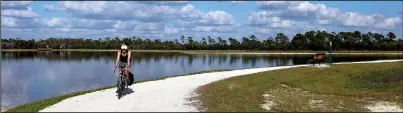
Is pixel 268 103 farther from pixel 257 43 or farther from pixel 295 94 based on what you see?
pixel 257 43

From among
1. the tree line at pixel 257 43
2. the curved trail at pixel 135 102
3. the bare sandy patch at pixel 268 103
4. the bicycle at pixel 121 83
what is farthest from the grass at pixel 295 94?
the tree line at pixel 257 43

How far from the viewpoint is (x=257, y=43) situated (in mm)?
160000

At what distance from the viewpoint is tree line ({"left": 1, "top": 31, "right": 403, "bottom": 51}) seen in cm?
13850

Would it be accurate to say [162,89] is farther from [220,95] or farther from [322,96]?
[322,96]

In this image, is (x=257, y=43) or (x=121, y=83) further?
(x=257, y=43)

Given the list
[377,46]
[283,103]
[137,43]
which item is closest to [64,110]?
[283,103]

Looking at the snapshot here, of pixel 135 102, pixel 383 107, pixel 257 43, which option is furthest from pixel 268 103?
pixel 257 43

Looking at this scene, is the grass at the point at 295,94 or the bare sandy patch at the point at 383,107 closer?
the grass at the point at 295,94

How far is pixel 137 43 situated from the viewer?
181 metres

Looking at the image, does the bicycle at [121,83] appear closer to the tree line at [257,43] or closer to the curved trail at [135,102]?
the curved trail at [135,102]

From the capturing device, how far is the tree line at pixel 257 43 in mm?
138500

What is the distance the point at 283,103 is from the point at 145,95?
536 centimetres

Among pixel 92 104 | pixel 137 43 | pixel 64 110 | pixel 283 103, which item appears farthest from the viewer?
pixel 137 43

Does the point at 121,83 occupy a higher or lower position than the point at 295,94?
higher
